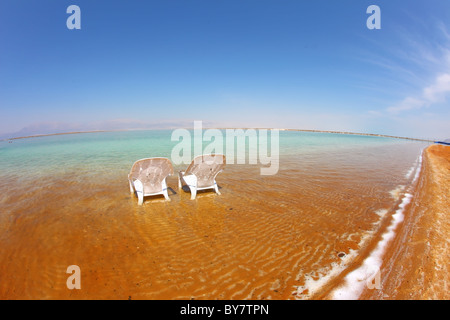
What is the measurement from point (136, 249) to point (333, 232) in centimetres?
423

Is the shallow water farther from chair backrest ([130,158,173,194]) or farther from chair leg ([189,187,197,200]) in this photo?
chair backrest ([130,158,173,194])

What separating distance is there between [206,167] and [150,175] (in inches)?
69.9

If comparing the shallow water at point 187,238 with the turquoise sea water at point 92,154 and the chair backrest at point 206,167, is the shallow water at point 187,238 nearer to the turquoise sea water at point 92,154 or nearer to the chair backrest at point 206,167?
the chair backrest at point 206,167

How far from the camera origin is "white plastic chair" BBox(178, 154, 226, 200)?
627 centimetres

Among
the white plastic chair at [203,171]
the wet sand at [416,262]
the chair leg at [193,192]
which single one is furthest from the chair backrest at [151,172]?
the wet sand at [416,262]


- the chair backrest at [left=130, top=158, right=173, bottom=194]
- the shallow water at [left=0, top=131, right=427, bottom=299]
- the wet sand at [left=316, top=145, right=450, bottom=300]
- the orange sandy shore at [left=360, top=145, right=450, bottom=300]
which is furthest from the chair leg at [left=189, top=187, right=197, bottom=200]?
the orange sandy shore at [left=360, top=145, right=450, bottom=300]

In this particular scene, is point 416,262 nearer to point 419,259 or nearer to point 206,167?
point 419,259

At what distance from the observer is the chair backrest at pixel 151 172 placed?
18.9 ft

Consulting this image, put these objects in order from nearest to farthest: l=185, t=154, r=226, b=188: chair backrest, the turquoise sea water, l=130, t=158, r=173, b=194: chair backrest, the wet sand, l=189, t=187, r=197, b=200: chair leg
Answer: the wet sand, l=130, t=158, r=173, b=194: chair backrest, l=185, t=154, r=226, b=188: chair backrest, l=189, t=187, r=197, b=200: chair leg, the turquoise sea water

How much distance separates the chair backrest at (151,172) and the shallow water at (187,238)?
55cm

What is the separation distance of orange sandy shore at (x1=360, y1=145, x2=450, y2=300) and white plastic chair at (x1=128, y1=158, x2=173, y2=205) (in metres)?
5.38
